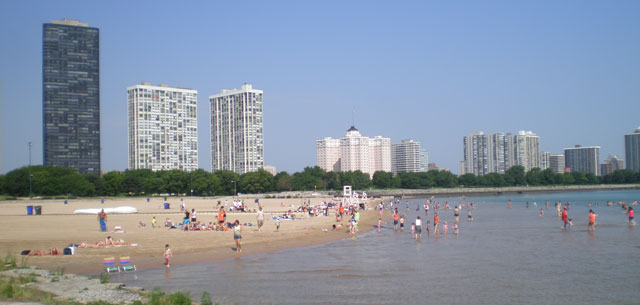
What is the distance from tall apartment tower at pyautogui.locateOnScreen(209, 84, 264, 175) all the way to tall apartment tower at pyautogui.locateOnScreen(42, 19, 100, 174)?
40.9 metres

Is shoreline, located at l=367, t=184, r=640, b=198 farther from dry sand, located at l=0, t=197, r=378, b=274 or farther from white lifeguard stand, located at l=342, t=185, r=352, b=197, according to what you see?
dry sand, located at l=0, t=197, r=378, b=274

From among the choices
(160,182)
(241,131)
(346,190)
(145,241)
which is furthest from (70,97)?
(145,241)

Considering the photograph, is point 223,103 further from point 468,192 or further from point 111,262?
point 111,262

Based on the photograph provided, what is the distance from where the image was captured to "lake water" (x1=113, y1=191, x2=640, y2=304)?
16.1 m

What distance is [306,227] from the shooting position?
3872 centimetres

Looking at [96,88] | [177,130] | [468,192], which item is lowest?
[468,192]

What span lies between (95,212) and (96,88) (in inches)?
5363

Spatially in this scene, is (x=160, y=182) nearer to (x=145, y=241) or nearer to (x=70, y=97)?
(x=70, y=97)

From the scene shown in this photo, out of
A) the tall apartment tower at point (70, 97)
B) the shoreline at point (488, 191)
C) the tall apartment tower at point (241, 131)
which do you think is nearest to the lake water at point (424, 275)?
the shoreline at point (488, 191)

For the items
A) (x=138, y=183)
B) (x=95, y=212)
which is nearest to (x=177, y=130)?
(x=138, y=183)

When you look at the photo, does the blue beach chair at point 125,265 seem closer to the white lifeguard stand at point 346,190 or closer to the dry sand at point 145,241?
the dry sand at point 145,241

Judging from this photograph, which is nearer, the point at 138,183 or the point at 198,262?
the point at 198,262

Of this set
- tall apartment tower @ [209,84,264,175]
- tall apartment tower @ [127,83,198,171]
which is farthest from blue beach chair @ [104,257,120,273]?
tall apartment tower @ [209,84,264,175]

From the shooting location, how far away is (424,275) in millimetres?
19672
